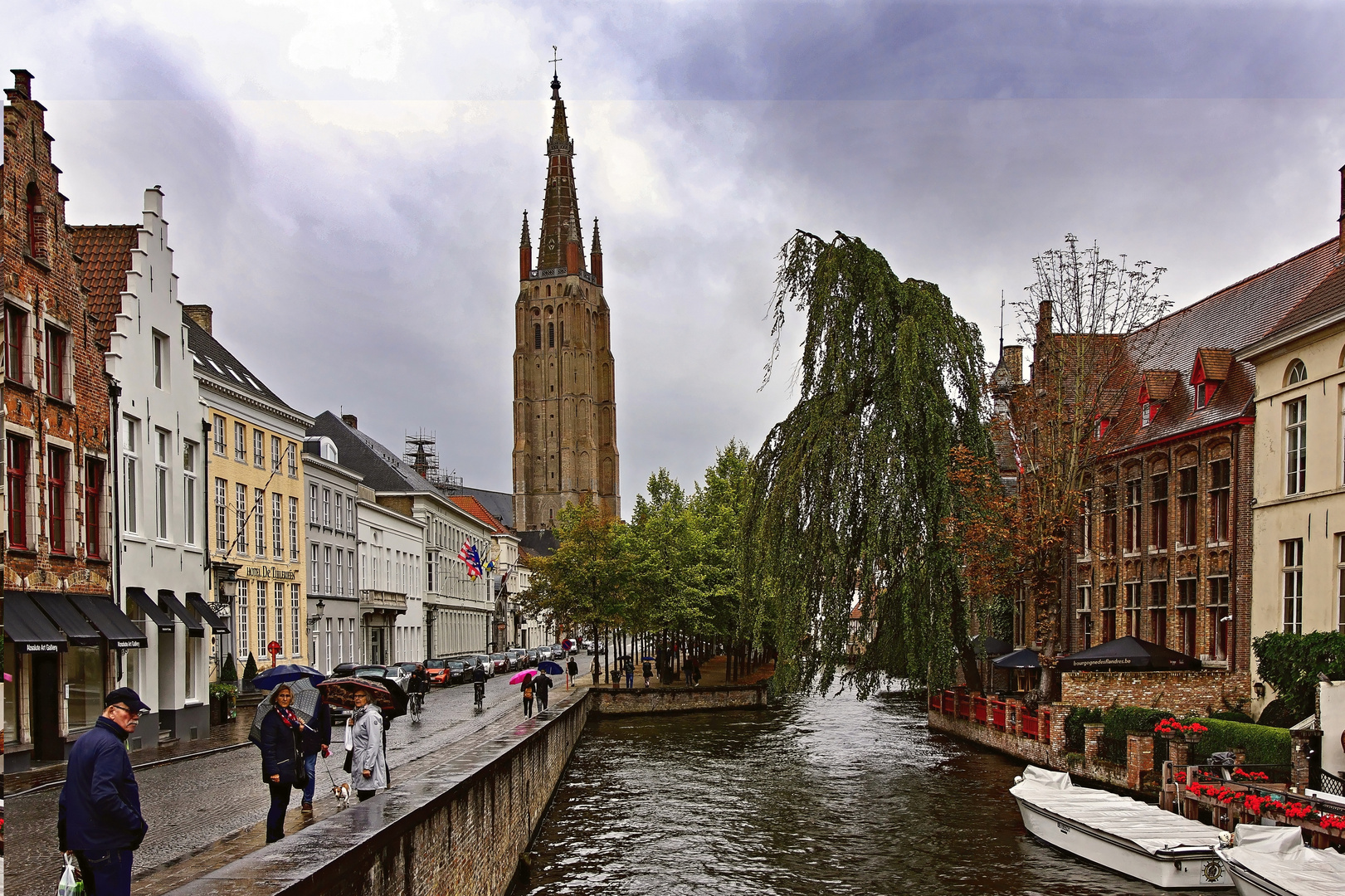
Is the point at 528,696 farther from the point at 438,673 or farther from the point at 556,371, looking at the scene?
the point at 556,371

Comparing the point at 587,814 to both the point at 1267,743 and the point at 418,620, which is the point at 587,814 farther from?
the point at 418,620

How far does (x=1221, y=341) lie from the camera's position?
115 ft

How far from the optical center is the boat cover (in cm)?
1655

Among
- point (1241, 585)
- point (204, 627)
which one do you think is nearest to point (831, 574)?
point (1241, 585)

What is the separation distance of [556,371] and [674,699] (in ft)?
350

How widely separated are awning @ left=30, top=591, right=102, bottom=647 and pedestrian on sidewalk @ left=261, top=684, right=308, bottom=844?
1120cm

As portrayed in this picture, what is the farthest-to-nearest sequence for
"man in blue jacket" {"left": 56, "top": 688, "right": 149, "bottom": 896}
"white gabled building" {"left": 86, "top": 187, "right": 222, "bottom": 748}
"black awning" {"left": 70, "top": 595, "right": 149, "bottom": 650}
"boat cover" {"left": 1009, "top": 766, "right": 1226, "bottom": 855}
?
"white gabled building" {"left": 86, "top": 187, "right": 222, "bottom": 748} → "black awning" {"left": 70, "top": 595, "right": 149, "bottom": 650} → "boat cover" {"left": 1009, "top": 766, "right": 1226, "bottom": 855} → "man in blue jacket" {"left": 56, "top": 688, "right": 149, "bottom": 896}

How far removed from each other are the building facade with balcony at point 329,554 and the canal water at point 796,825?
73.3ft

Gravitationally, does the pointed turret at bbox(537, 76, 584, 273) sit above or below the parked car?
above

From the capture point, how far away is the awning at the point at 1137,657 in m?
29.4

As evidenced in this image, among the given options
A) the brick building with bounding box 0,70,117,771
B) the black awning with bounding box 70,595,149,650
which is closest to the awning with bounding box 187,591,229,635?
the black awning with bounding box 70,595,149,650

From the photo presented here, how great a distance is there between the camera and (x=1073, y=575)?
39.9 metres

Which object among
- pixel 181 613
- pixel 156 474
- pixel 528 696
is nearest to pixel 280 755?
pixel 181 613

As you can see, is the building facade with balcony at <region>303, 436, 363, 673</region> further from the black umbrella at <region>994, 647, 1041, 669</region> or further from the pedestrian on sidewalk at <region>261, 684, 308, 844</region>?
the pedestrian on sidewalk at <region>261, 684, 308, 844</region>
